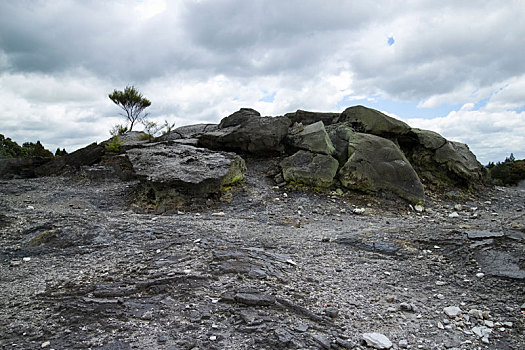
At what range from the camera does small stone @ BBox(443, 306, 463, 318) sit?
3.08 m

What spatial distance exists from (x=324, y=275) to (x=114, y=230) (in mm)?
3392

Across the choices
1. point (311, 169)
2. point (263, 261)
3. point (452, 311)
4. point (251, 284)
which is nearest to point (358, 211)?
point (311, 169)

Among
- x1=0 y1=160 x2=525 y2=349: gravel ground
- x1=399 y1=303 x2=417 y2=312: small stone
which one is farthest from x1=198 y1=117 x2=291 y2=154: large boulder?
x1=399 y1=303 x2=417 y2=312: small stone

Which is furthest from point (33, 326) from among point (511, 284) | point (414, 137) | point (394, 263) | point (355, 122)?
point (414, 137)

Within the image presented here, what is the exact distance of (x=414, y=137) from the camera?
444 inches

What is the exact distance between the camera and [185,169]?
8273 millimetres

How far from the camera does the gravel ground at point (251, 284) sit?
8.60 ft

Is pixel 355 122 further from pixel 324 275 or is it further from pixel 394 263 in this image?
pixel 324 275

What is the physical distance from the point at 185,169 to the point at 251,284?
545cm

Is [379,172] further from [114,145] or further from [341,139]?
[114,145]

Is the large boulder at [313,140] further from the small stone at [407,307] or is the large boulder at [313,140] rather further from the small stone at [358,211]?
the small stone at [407,307]

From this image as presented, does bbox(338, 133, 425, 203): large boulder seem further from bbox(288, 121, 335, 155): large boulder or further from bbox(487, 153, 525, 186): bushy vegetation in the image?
bbox(487, 153, 525, 186): bushy vegetation

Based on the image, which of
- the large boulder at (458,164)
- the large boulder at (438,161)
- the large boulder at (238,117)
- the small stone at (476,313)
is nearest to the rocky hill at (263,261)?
the small stone at (476,313)

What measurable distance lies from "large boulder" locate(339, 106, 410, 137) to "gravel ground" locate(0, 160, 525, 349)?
5395 mm
